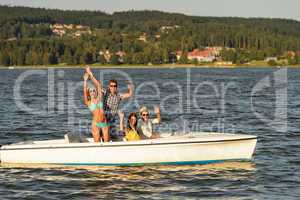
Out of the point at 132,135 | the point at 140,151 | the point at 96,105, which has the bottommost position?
the point at 140,151

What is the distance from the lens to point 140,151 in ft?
54.5

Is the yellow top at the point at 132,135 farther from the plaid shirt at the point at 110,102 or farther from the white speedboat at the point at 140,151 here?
the plaid shirt at the point at 110,102

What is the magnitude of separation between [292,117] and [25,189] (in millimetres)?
19126

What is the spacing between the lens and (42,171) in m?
16.9

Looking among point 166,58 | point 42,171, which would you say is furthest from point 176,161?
point 166,58

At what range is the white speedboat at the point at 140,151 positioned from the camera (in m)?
16.5

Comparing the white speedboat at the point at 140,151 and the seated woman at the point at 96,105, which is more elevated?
the seated woman at the point at 96,105

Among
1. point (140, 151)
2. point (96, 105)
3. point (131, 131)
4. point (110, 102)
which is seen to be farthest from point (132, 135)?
point (96, 105)

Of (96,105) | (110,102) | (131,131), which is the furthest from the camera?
(131,131)

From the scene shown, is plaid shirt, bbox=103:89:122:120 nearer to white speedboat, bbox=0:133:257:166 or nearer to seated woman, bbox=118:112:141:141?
seated woman, bbox=118:112:141:141

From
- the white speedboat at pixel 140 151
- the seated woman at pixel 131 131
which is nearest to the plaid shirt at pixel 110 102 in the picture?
the seated woman at pixel 131 131

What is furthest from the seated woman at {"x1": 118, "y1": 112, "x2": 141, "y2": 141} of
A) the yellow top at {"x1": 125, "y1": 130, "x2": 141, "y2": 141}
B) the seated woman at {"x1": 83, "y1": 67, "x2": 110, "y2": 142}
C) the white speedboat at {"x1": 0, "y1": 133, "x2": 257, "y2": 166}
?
the seated woman at {"x1": 83, "y1": 67, "x2": 110, "y2": 142}

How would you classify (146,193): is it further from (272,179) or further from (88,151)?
(272,179)

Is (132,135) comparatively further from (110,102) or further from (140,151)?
(110,102)
